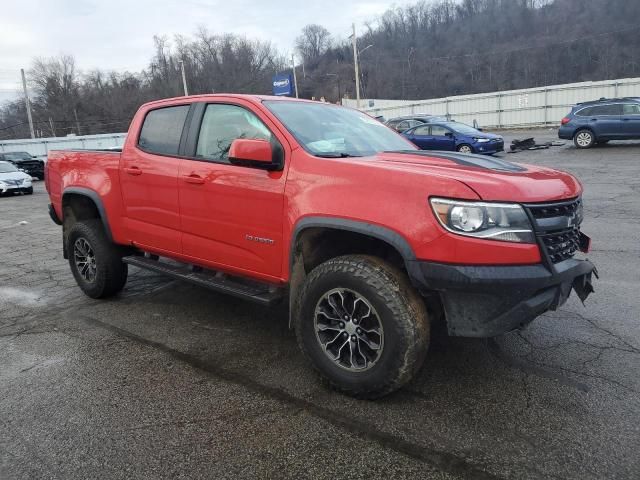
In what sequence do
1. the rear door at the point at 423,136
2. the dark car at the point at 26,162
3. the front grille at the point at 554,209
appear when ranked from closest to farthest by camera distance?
1. the front grille at the point at 554,209
2. the rear door at the point at 423,136
3. the dark car at the point at 26,162

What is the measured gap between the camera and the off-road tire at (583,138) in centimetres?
1870

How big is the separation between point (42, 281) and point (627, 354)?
6.24 m

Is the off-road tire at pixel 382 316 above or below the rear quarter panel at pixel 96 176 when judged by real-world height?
below

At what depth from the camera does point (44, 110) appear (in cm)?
6881

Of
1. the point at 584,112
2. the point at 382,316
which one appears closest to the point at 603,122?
the point at 584,112

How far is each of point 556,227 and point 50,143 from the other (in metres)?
43.0

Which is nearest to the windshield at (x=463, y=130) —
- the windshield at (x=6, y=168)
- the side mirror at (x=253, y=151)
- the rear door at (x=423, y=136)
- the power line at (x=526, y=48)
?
the rear door at (x=423, y=136)

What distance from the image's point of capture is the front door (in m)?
3.49

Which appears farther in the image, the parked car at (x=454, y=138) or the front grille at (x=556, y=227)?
the parked car at (x=454, y=138)

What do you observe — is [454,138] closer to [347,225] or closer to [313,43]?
[347,225]

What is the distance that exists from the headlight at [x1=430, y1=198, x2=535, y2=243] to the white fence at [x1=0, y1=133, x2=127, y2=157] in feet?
114

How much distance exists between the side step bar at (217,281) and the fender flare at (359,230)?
1.21ft

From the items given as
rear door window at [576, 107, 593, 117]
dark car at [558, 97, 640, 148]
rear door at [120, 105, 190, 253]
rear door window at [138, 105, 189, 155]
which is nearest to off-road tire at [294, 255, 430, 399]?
rear door at [120, 105, 190, 253]

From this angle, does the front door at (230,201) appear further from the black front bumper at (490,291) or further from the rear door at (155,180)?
the black front bumper at (490,291)
